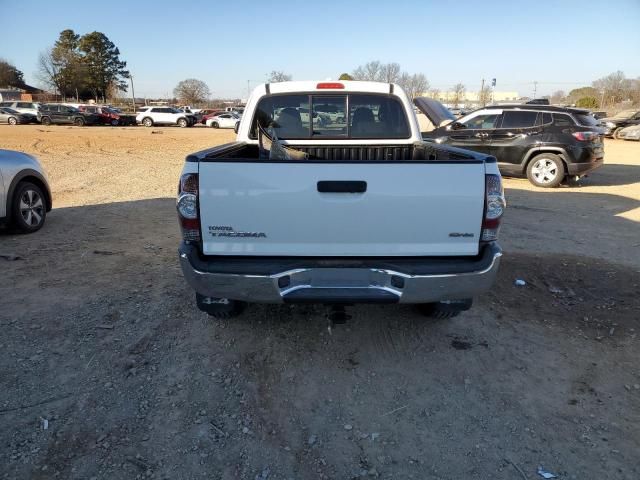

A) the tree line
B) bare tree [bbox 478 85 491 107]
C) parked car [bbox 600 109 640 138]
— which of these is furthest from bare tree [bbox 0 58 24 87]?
parked car [bbox 600 109 640 138]

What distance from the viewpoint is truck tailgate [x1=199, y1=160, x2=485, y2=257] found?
2891 millimetres

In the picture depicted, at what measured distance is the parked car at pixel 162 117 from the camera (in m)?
38.5

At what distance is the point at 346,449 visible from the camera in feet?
8.52

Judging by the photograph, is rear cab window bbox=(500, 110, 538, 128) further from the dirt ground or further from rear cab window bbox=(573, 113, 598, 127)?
the dirt ground

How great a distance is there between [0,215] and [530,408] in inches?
255

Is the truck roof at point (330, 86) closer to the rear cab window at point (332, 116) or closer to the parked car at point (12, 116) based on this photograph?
the rear cab window at point (332, 116)

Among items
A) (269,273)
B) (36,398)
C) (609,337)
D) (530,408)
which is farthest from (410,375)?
(36,398)

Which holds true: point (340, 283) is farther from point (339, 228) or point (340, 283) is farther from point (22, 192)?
point (22, 192)

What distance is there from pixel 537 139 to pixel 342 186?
31.7 ft

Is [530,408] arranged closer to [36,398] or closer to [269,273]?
[269,273]

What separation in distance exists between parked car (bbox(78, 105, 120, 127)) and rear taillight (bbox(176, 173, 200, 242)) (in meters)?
38.8

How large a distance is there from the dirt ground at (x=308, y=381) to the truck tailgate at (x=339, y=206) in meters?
0.97

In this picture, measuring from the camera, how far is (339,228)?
9.75ft

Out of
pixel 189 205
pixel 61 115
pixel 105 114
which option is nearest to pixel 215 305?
pixel 189 205
